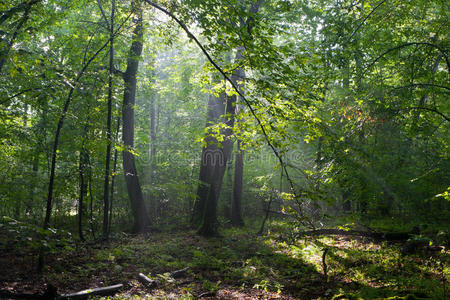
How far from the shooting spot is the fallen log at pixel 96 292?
4637 millimetres

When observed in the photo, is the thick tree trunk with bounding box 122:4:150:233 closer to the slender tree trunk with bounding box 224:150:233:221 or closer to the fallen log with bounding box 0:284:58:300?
the slender tree trunk with bounding box 224:150:233:221

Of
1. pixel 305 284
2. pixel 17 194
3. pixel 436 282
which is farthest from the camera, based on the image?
pixel 17 194

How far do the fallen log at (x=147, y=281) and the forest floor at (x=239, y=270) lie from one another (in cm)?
12

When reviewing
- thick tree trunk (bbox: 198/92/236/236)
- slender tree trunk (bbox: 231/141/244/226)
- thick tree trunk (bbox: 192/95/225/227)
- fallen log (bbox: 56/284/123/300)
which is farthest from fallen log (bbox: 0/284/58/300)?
slender tree trunk (bbox: 231/141/244/226)

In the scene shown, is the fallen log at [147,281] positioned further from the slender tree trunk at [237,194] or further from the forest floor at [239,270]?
the slender tree trunk at [237,194]

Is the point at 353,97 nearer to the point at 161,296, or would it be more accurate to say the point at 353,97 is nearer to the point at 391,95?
the point at 391,95

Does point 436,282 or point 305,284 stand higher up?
point 436,282

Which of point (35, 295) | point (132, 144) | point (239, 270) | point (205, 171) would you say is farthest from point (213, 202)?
point (35, 295)

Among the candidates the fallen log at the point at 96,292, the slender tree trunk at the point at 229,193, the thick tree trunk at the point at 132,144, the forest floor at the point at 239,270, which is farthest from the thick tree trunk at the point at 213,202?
the fallen log at the point at 96,292

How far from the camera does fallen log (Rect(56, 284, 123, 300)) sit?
4.64 metres

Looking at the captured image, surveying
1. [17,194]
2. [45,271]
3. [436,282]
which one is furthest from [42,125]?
[436,282]

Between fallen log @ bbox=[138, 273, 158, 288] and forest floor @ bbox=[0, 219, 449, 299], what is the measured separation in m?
0.12

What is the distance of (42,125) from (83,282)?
586cm

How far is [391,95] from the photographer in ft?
23.0
